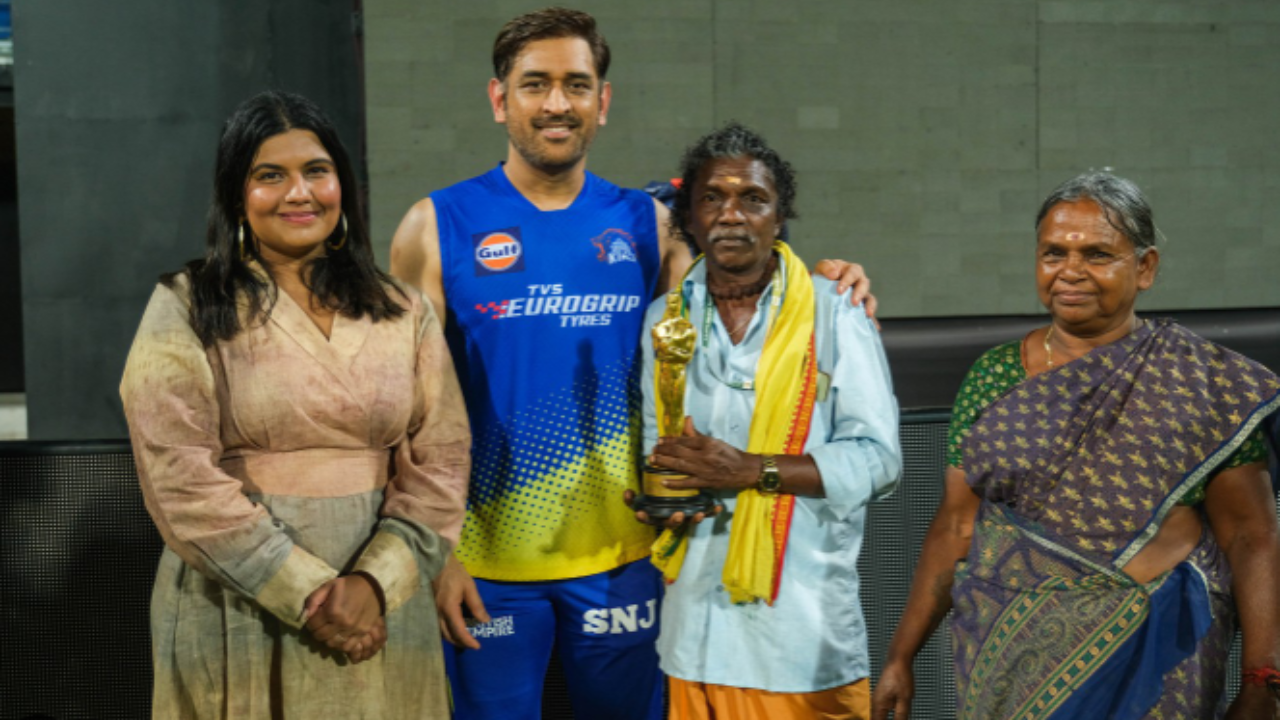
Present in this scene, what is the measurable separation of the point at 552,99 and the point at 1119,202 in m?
1.12

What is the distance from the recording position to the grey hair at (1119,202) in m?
1.76

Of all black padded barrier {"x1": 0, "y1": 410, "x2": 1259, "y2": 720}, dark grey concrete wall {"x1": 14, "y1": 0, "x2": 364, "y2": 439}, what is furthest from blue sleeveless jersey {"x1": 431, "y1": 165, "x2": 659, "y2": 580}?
dark grey concrete wall {"x1": 14, "y1": 0, "x2": 364, "y2": 439}

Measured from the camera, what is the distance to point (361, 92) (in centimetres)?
827

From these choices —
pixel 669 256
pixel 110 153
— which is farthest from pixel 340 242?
pixel 110 153

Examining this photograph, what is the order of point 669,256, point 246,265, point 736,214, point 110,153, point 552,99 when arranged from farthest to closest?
point 110,153, point 669,256, point 552,99, point 736,214, point 246,265

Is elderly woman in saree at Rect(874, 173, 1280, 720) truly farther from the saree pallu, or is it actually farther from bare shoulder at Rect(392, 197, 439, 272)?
bare shoulder at Rect(392, 197, 439, 272)

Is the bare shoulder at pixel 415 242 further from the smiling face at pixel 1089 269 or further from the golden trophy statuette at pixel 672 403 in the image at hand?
the smiling face at pixel 1089 269

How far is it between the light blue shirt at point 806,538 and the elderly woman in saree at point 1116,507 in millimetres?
235

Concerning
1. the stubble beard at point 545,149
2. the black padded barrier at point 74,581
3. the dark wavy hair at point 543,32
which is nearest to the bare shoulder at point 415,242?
the stubble beard at point 545,149

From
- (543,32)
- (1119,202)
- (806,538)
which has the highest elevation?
(543,32)

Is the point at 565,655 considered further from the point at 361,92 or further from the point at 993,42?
the point at 993,42

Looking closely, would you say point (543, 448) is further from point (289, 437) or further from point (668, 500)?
point (289, 437)

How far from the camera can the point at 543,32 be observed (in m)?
2.39

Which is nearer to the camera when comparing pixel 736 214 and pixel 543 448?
pixel 736 214
